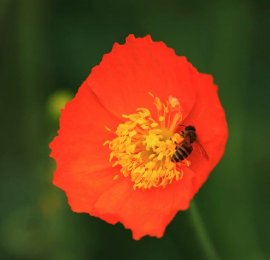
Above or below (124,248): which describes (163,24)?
above

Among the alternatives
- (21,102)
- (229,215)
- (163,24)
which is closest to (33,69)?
(21,102)

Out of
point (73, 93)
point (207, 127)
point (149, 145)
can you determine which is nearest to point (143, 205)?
point (149, 145)

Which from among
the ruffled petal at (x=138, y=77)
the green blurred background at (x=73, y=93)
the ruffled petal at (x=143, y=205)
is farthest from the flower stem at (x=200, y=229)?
the green blurred background at (x=73, y=93)

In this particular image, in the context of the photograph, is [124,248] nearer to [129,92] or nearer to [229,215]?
[229,215]

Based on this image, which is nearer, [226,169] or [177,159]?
[177,159]

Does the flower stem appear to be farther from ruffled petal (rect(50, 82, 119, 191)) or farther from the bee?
ruffled petal (rect(50, 82, 119, 191))

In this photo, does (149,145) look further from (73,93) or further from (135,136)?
(73,93)

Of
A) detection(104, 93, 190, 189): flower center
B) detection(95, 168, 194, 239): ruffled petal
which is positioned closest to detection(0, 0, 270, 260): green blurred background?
detection(104, 93, 190, 189): flower center
